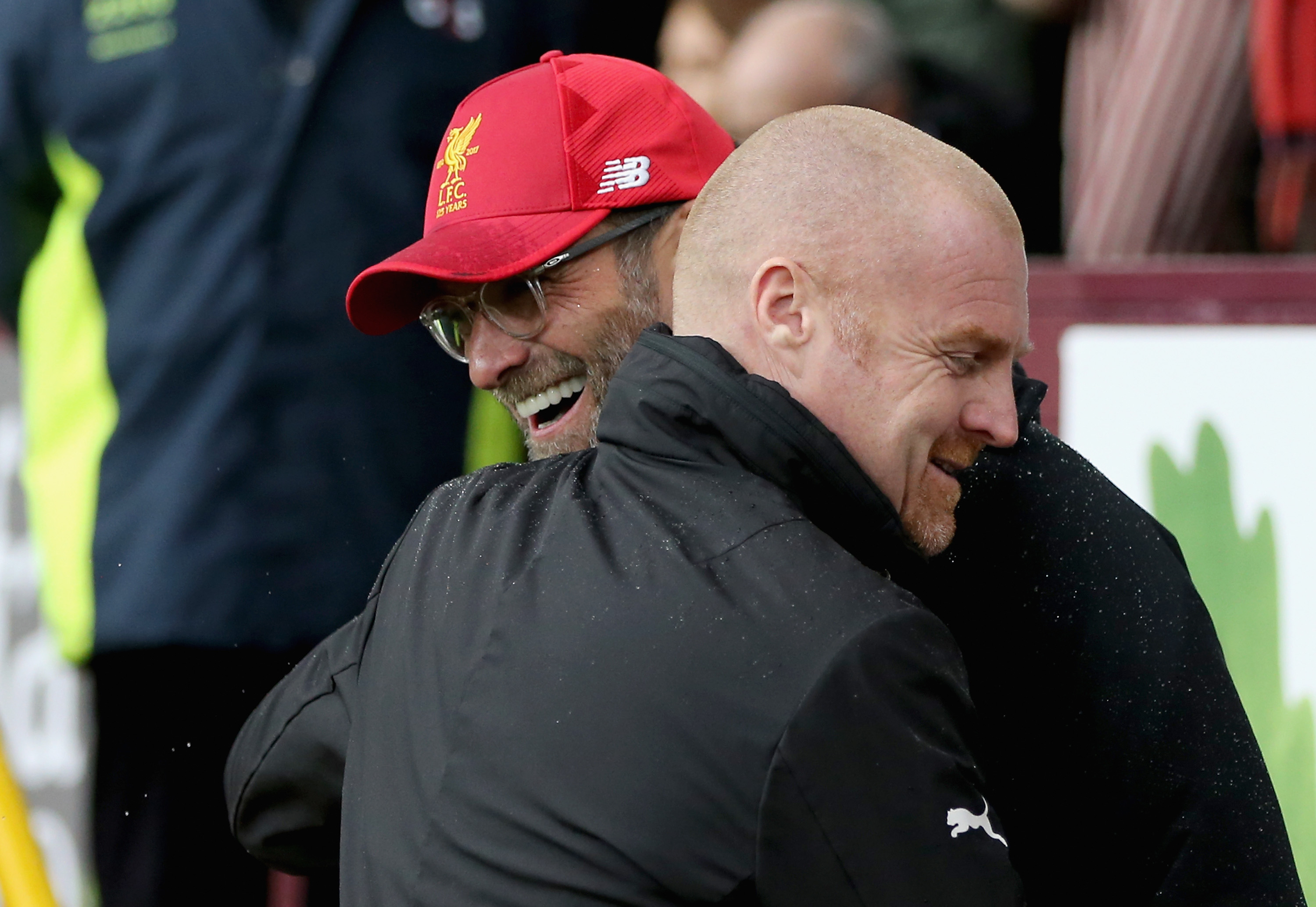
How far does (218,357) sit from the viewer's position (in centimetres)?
238

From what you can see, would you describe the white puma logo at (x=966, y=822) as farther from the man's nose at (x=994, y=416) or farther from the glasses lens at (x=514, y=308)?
the glasses lens at (x=514, y=308)

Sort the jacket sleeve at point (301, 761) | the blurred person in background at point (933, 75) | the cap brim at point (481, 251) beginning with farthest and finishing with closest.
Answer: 1. the blurred person in background at point (933, 75)
2. the cap brim at point (481, 251)
3. the jacket sleeve at point (301, 761)

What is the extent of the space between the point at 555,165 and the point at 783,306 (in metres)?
0.53

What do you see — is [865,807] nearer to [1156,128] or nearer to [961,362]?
[961,362]

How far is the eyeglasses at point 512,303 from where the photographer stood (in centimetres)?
187

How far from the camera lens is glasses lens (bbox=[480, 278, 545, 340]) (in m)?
1.89

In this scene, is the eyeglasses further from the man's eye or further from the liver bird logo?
the man's eye

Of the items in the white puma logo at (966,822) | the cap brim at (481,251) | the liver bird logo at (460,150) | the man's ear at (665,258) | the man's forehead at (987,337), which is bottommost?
the white puma logo at (966,822)

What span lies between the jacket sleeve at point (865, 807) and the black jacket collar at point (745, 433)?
0.18 metres

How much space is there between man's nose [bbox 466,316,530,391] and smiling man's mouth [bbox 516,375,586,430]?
0.14 ft

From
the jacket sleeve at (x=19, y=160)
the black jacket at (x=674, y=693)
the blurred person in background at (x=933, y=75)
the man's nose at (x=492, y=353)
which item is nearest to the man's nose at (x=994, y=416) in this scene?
the black jacket at (x=674, y=693)

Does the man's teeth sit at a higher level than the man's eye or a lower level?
lower

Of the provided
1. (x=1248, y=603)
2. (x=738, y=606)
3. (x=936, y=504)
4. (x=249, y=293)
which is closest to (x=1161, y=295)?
(x=1248, y=603)

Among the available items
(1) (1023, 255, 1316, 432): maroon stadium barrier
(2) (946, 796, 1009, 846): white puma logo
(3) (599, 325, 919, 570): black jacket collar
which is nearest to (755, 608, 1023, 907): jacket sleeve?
(2) (946, 796, 1009, 846): white puma logo
